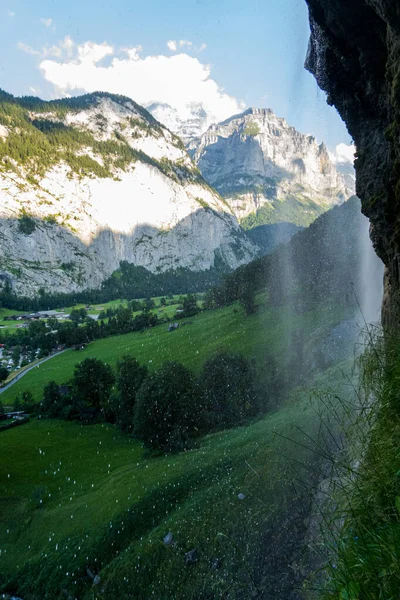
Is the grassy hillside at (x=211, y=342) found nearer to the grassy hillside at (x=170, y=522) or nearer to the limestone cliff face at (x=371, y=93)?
the grassy hillside at (x=170, y=522)

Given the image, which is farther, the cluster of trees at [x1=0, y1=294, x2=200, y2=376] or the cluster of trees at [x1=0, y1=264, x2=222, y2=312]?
the cluster of trees at [x1=0, y1=264, x2=222, y2=312]

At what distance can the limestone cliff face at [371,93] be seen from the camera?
7.77 m

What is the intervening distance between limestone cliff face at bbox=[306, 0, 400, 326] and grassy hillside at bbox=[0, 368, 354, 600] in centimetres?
472

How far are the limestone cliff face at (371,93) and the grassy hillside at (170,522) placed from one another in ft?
15.5

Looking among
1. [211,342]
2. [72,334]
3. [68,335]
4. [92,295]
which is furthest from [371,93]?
[92,295]

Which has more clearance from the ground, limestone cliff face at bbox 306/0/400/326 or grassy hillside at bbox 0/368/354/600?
limestone cliff face at bbox 306/0/400/326

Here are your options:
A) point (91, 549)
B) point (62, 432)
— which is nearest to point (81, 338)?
point (62, 432)

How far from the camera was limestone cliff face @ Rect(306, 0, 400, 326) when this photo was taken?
7773mm

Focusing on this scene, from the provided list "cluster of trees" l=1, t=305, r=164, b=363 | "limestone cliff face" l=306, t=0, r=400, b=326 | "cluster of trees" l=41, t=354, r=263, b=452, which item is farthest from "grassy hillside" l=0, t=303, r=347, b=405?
"limestone cliff face" l=306, t=0, r=400, b=326

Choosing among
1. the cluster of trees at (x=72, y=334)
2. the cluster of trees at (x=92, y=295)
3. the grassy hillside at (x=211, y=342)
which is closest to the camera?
the grassy hillside at (x=211, y=342)

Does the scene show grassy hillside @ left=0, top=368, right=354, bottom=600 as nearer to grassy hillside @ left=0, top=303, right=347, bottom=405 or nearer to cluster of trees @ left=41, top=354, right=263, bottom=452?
cluster of trees @ left=41, top=354, right=263, bottom=452

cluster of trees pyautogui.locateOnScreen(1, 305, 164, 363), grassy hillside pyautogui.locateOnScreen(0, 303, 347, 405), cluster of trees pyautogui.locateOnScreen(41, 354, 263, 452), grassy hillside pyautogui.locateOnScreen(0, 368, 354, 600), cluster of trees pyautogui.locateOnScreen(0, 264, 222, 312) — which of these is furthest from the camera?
cluster of trees pyautogui.locateOnScreen(0, 264, 222, 312)

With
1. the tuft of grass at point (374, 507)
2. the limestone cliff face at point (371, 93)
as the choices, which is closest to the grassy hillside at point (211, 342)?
the limestone cliff face at point (371, 93)

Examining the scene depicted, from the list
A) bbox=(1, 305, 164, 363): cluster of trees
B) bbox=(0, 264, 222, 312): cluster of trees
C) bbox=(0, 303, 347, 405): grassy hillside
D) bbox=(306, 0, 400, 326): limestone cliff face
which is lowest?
bbox=(0, 303, 347, 405): grassy hillside
